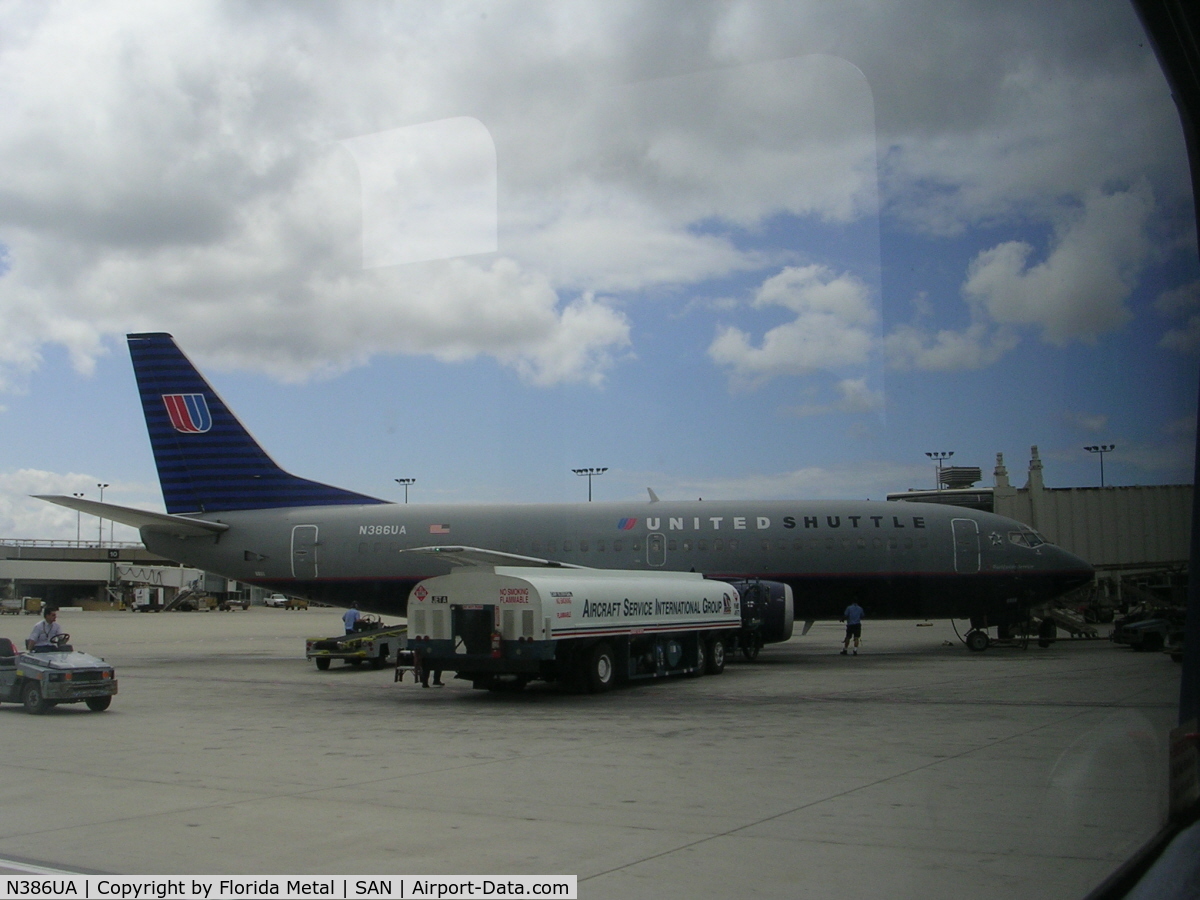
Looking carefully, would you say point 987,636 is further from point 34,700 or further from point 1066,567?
point 34,700

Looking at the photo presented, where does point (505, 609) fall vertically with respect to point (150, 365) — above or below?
below

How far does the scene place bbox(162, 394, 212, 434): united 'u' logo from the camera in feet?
96.4

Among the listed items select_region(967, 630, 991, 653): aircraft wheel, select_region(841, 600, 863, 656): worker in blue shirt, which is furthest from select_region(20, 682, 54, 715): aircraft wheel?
select_region(967, 630, 991, 653): aircraft wheel

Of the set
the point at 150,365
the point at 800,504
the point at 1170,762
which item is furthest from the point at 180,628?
the point at 1170,762

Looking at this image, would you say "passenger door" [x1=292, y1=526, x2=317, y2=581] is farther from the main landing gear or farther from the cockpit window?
the cockpit window

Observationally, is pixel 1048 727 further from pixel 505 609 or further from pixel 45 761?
pixel 45 761

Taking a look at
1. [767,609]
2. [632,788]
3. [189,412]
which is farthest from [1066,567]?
[189,412]

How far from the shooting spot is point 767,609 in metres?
24.6

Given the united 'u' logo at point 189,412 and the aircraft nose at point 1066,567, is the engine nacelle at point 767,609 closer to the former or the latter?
the aircraft nose at point 1066,567

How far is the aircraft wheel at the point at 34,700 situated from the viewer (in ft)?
48.8

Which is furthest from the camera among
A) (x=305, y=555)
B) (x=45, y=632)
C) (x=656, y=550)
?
(x=305, y=555)

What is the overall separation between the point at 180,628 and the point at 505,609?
1287 inches

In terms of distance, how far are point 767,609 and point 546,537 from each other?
6.33m

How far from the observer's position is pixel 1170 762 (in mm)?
7203
